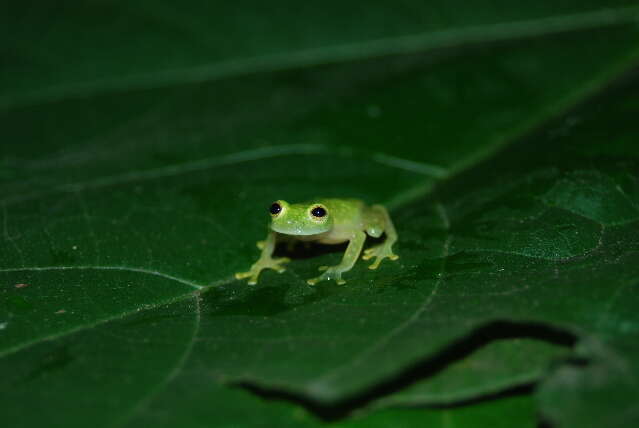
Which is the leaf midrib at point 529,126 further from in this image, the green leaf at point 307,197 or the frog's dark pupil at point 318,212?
the frog's dark pupil at point 318,212

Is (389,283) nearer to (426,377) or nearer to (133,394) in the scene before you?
(426,377)

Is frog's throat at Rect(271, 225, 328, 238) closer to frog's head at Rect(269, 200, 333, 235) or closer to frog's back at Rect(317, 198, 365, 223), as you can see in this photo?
frog's head at Rect(269, 200, 333, 235)

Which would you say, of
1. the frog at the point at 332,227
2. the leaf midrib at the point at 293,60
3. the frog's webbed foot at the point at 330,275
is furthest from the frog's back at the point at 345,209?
the leaf midrib at the point at 293,60

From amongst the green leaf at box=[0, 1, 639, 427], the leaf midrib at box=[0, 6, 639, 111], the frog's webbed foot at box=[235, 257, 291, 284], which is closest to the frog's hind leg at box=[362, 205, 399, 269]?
the green leaf at box=[0, 1, 639, 427]

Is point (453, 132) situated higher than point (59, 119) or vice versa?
point (59, 119)

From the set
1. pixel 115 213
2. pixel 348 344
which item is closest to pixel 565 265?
pixel 348 344

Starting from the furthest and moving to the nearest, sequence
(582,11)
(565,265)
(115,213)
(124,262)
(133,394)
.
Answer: (582,11), (115,213), (124,262), (565,265), (133,394)

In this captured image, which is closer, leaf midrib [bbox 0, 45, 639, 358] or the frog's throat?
the frog's throat
